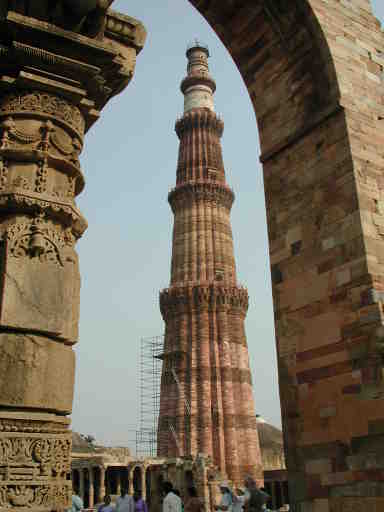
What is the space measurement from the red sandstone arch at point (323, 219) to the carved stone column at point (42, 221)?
3.19 metres

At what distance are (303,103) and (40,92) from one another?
171 inches

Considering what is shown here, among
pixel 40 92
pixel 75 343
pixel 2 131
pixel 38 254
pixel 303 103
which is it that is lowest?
pixel 75 343

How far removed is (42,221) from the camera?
2.66m

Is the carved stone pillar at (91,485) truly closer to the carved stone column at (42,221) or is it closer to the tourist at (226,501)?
the tourist at (226,501)

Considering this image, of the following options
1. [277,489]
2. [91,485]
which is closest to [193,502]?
[91,485]

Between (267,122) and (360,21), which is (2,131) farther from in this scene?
(360,21)

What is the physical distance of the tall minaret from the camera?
80.4 ft

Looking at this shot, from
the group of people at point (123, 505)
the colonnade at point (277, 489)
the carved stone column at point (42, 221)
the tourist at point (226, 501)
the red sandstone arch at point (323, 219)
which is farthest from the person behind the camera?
the colonnade at point (277, 489)

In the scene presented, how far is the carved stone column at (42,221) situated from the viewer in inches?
91.2

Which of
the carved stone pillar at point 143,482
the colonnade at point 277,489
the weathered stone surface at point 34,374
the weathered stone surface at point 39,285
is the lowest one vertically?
the colonnade at point 277,489

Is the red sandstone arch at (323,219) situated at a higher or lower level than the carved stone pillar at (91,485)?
higher

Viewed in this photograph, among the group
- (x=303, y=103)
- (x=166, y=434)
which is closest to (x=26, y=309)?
(x=303, y=103)

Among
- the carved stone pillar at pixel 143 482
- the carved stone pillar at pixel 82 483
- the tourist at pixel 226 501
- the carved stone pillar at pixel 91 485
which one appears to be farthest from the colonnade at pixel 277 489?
the tourist at pixel 226 501

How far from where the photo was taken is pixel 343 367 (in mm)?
5312
